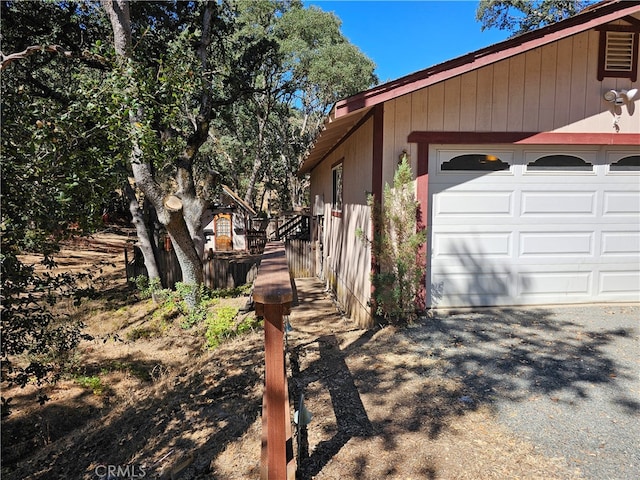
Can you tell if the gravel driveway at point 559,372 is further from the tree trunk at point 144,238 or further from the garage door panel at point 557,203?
the tree trunk at point 144,238

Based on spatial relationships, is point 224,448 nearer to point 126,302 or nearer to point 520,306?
point 520,306

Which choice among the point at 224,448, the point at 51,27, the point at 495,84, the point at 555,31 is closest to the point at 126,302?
the point at 51,27

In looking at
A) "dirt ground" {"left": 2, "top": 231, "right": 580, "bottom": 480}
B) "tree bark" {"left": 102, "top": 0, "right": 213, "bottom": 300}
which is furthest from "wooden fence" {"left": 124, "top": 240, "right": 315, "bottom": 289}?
"dirt ground" {"left": 2, "top": 231, "right": 580, "bottom": 480}

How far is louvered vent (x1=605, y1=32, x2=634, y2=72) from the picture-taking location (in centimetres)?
556

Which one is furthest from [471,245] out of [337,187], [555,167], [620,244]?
[337,187]

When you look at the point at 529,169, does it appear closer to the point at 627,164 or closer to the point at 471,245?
the point at 471,245

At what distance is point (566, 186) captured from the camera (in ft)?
18.9

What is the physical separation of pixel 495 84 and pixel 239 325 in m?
5.77

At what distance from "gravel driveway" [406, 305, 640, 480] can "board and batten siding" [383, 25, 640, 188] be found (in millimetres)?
2374

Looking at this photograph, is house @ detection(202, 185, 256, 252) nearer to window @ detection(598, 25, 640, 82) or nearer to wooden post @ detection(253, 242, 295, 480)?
window @ detection(598, 25, 640, 82)

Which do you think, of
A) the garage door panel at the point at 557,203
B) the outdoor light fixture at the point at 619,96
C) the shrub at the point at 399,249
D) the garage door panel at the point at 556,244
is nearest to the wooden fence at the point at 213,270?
the shrub at the point at 399,249

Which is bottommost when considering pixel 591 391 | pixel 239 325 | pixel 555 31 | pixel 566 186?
pixel 239 325

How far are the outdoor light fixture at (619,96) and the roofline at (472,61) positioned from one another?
1.08 meters

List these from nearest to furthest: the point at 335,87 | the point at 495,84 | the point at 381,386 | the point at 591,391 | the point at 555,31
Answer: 1. the point at 591,391
2. the point at 381,386
3. the point at 555,31
4. the point at 495,84
5. the point at 335,87
